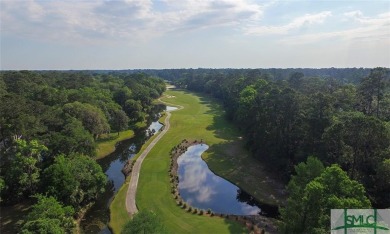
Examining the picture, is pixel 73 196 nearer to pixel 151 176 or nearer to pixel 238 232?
pixel 151 176

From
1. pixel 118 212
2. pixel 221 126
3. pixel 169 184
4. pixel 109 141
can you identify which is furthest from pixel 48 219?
pixel 221 126

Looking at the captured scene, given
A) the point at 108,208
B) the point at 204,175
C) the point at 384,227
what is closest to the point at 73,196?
the point at 108,208

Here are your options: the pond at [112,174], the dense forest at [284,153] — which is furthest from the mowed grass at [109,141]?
the dense forest at [284,153]

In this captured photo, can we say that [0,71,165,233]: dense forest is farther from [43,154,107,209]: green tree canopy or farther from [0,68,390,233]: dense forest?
[0,68,390,233]: dense forest

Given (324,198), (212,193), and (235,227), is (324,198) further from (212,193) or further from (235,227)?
(212,193)

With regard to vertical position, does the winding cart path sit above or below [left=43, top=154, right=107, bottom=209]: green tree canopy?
below

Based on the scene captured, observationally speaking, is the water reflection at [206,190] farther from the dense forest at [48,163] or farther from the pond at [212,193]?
the dense forest at [48,163]

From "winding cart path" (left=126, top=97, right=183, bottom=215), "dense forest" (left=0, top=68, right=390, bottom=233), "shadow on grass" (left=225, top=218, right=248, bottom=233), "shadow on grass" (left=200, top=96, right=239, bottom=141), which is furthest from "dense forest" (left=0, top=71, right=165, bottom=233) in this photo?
"shadow on grass" (left=200, top=96, right=239, bottom=141)
